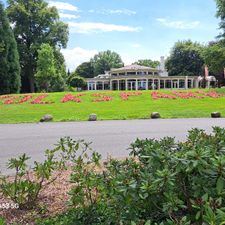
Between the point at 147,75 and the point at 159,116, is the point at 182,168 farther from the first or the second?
the point at 147,75

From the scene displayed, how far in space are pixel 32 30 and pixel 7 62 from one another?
14.6 metres

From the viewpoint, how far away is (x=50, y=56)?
4119cm

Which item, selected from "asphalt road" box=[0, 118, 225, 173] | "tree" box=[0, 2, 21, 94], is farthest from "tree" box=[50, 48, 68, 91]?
"asphalt road" box=[0, 118, 225, 173]

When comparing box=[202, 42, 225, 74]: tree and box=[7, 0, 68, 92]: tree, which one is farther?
box=[7, 0, 68, 92]: tree

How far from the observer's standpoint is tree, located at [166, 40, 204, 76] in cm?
6775

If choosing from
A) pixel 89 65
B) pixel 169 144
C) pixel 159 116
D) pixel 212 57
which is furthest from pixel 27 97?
pixel 89 65

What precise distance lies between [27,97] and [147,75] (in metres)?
33.8

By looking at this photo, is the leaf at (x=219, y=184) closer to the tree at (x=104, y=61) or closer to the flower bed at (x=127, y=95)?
the flower bed at (x=127, y=95)

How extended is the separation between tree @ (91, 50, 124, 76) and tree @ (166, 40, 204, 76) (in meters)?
19.2

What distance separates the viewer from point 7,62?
130ft

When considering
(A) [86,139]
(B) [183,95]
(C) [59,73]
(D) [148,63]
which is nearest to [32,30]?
(C) [59,73]

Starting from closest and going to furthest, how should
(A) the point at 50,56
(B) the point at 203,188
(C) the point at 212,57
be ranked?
(B) the point at 203,188 → (C) the point at 212,57 → (A) the point at 50,56

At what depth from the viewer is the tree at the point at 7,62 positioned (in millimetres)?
38875

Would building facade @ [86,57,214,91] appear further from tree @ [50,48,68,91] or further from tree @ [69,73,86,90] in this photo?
tree @ [50,48,68,91]
